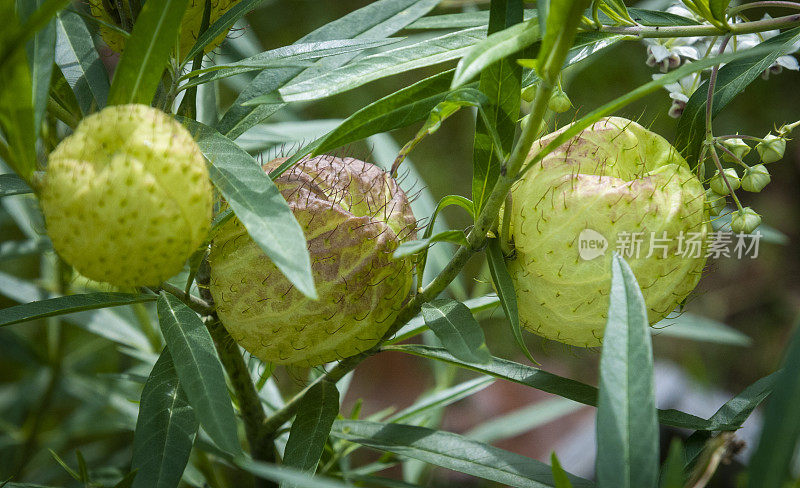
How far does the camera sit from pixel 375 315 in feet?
1.53

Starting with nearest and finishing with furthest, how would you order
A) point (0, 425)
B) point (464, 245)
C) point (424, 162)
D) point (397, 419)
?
point (464, 245), point (397, 419), point (0, 425), point (424, 162)

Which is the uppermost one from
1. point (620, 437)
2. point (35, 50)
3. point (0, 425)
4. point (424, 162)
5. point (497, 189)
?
point (35, 50)

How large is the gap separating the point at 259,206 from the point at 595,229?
206mm

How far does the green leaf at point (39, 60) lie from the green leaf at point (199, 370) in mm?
140

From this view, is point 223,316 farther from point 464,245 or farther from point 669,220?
point 669,220

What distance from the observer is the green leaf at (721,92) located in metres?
0.54

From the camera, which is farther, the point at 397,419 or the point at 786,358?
the point at 397,419

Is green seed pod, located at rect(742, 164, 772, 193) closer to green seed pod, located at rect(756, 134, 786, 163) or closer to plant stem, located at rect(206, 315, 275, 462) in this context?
green seed pod, located at rect(756, 134, 786, 163)

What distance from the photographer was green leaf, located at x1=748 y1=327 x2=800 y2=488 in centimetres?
34

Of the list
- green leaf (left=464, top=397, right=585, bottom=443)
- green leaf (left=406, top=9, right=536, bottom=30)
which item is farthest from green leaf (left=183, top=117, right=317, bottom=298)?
green leaf (left=464, top=397, right=585, bottom=443)

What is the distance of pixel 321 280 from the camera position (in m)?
0.44

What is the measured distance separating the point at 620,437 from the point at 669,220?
0.14 metres

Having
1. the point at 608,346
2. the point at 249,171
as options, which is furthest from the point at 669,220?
the point at 249,171

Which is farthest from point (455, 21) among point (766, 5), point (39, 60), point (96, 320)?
point (96, 320)
